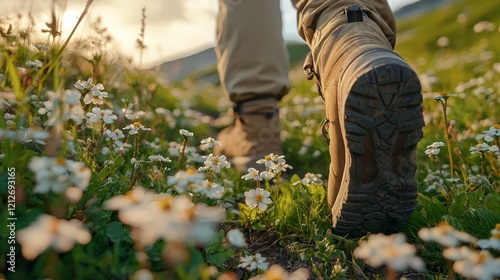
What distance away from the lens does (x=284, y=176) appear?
342 cm

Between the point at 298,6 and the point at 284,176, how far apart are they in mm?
1191

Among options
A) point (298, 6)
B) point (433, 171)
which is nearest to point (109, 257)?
point (298, 6)

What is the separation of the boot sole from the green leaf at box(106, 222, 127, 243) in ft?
2.70

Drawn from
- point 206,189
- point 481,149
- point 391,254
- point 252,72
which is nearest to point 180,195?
point 206,189

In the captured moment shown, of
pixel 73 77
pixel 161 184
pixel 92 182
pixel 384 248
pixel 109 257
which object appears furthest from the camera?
pixel 73 77

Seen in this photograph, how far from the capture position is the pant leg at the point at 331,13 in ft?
7.70

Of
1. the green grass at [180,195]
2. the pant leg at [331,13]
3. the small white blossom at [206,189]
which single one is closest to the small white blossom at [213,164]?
the green grass at [180,195]

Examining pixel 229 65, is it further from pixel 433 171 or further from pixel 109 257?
pixel 109 257

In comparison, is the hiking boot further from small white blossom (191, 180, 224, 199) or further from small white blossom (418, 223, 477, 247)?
small white blossom (418, 223, 477, 247)

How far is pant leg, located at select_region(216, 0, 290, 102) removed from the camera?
3.10 metres

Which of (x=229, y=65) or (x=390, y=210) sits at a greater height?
(x=229, y=65)

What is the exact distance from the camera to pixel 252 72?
327cm

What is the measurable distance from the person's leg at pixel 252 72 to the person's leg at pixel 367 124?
90 centimetres

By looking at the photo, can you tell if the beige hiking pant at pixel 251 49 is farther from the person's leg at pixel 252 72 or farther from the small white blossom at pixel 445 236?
the small white blossom at pixel 445 236
